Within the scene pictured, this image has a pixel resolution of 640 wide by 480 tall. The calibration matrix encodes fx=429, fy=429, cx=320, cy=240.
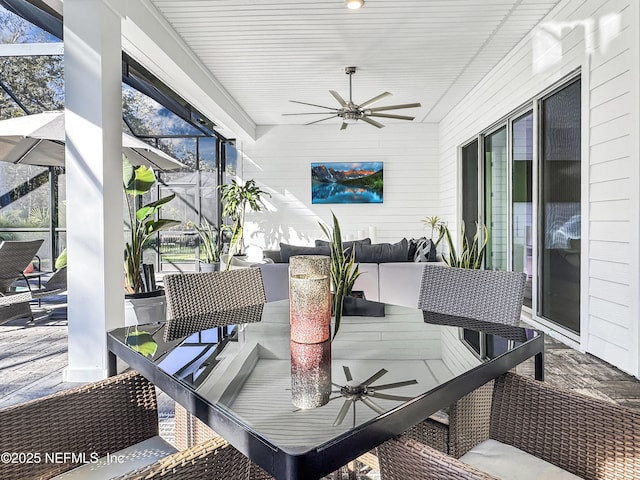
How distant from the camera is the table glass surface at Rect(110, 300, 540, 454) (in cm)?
76

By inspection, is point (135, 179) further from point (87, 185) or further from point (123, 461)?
point (123, 461)

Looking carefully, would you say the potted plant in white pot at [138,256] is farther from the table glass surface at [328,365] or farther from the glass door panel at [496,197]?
the glass door panel at [496,197]

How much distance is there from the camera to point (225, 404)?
81 cm

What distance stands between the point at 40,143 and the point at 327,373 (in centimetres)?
410

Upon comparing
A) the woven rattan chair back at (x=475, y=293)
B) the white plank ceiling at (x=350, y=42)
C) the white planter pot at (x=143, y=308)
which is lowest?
the white planter pot at (x=143, y=308)

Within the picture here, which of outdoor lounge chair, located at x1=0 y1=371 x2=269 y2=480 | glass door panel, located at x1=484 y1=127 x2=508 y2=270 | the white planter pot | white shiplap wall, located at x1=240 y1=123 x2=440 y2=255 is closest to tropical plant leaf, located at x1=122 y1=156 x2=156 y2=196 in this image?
the white planter pot

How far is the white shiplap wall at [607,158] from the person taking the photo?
8.84ft

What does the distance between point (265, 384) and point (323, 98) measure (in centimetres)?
583

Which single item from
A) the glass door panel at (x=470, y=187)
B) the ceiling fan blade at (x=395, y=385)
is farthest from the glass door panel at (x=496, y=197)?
the ceiling fan blade at (x=395, y=385)

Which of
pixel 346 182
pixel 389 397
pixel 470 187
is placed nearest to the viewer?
pixel 389 397

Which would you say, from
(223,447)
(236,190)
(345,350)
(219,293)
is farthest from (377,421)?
(236,190)

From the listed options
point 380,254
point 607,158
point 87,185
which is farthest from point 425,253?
point 87,185

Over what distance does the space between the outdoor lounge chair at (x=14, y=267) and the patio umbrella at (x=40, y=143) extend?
0.78 metres

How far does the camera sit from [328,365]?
1.03 m
